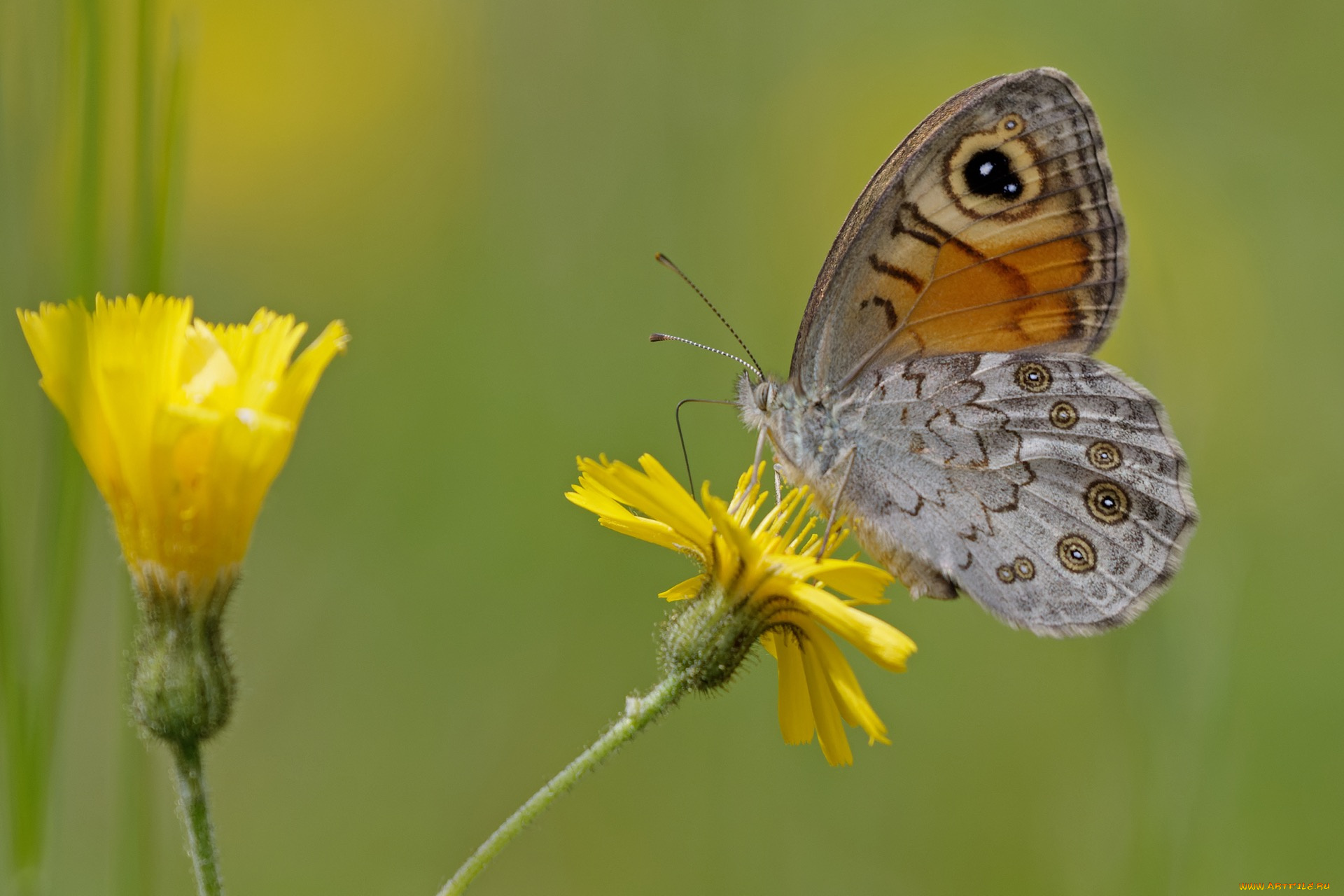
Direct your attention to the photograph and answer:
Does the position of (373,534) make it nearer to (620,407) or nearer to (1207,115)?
(620,407)

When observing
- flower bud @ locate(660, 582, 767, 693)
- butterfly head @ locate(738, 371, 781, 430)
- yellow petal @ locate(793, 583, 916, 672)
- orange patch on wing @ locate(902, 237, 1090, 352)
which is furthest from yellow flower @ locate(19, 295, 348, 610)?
orange patch on wing @ locate(902, 237, 1090, 352)

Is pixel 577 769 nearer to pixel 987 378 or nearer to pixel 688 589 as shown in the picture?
pixel 688 589

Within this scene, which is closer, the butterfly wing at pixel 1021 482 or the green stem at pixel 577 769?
the green stem at pixel 577 769

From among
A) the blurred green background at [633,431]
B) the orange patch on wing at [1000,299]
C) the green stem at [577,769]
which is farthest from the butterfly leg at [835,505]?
the blurred green background at [633,431]

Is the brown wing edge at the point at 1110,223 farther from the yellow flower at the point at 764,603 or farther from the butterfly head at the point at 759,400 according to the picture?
the yellow flower at the point at 764,603

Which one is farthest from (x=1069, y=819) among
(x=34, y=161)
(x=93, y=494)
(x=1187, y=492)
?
(x=34, y=161)

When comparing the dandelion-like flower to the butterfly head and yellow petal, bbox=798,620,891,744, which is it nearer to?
yellow petal, bbox=798,620,891,744

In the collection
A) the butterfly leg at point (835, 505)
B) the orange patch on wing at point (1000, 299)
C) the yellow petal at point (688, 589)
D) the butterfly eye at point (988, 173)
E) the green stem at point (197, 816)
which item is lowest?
the green stem at point (197, 816)
